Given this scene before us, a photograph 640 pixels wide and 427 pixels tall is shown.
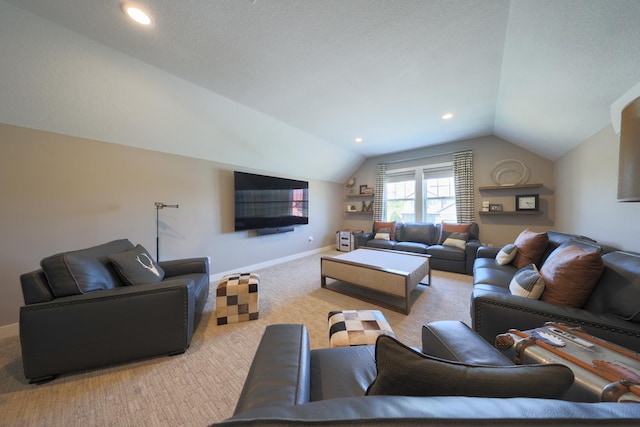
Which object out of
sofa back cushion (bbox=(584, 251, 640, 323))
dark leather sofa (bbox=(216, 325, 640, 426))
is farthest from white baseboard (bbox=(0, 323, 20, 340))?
sofa back cushion (bbox=(584, 251, 640, 323))

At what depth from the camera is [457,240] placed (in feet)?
11.9

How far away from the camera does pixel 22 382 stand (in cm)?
132

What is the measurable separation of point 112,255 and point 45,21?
182cm

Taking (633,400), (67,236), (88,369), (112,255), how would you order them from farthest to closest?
(67,236) < (112,255) < (88,369) < (633,400)

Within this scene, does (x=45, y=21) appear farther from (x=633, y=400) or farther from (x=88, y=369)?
(x=633, y=400)

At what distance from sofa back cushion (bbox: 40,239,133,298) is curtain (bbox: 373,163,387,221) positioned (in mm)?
4739

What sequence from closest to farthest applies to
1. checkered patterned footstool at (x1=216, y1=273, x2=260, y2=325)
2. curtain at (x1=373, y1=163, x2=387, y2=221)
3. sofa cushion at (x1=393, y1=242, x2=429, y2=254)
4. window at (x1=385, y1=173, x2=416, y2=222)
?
checkered patterned footstool at (x1=216, y1=273, x2=260, y2=325) → sofa cushion at (x1=393, y1=242, x2=429, y2=254) → window at (x1=385, y1=173, x2=416, y2=222) → curtain at (x1=373, y1=163, x2=387, y2=221)

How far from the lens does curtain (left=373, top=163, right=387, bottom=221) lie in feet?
16.5

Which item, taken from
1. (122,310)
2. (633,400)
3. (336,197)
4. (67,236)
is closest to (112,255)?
(122,310)

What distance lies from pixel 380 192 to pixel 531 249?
3144 millimetres

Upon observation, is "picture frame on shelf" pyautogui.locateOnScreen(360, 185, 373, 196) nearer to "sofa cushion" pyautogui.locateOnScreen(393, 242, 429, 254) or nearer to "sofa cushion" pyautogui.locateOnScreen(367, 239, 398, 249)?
"sofa cushion" pyautogui.locateOnScreen(367, 239, 398, 249)

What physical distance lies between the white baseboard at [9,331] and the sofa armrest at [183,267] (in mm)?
1262

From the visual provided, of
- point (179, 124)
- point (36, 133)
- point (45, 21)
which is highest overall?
point (45, 21)

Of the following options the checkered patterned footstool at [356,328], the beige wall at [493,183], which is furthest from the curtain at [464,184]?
the checkered patterned footstool at [356,328]
